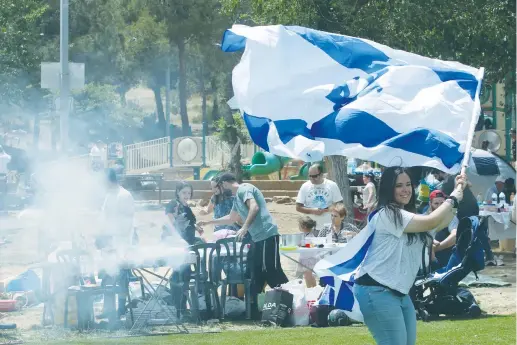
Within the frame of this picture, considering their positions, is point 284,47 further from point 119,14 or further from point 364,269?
point 119,14

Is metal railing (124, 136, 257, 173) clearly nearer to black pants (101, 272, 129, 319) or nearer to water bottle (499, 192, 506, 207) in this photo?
water bottle (499, 192, 506, 207)

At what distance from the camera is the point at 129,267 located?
10.8 m

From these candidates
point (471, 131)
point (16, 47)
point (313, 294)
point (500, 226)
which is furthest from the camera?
point (16, 47)

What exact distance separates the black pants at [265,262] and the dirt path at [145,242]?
1.49 metres

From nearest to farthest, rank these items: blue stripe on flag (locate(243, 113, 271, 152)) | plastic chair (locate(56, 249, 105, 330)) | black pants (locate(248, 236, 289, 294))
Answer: blue stripe on flag (locate(243, 113, 271, 152)) → plastic chair (locate(56, 249, 105, 330)) → black pants (locate(248, 236, 289, 294))

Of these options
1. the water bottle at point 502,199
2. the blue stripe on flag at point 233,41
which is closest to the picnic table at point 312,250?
the blue stripe on flag at point 233,41

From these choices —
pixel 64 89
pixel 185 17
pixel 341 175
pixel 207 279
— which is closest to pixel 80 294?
pixel 207 279

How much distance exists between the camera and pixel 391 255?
20.4 ft

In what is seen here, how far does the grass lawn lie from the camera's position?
9367 mm

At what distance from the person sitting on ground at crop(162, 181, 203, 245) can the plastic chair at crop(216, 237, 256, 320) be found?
434 millimetres

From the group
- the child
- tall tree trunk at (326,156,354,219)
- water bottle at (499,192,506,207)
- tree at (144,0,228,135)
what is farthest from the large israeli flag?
tree at (144,0,228,135)

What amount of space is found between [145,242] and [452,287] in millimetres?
3817

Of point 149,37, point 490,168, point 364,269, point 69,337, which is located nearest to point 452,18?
point 490,168

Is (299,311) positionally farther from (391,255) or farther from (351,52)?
(391,255)
